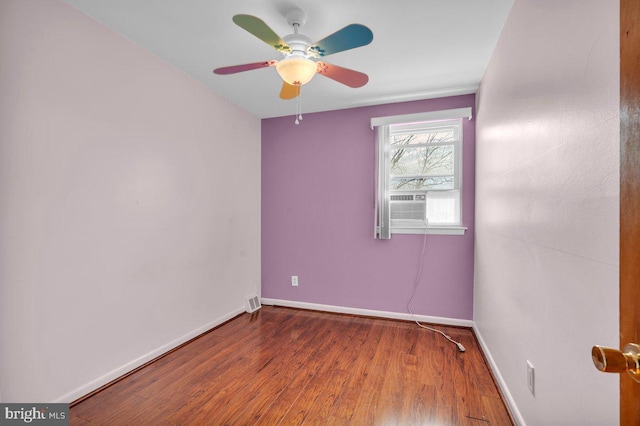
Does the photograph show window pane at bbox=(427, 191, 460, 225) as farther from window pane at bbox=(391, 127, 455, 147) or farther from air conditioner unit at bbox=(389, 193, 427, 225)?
window pane at bbox=(391, 127, 455, 147)

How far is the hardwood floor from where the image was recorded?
1670 mm

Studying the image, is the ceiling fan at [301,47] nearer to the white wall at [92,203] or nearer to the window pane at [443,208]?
the white wall at [92,203]

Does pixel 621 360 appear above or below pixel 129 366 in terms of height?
above

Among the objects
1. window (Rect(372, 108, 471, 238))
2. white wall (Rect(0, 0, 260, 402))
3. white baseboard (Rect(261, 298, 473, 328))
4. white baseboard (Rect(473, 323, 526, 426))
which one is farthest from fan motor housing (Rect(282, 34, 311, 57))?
white baseboard (Rect(261, 298, 473, 328))

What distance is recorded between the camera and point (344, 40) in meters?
1.52

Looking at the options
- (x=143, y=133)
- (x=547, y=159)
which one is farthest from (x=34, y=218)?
(x=547, y=159)

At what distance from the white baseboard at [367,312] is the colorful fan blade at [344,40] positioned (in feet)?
8.64

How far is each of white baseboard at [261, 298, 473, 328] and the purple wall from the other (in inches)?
1.9

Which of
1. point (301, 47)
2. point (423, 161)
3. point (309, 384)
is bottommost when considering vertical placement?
point (309, 384)

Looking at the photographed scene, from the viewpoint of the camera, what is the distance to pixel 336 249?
11.2 feet

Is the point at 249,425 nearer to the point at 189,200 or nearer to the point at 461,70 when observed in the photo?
the point at 189,200

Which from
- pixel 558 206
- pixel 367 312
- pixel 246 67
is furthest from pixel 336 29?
pixel 367 312

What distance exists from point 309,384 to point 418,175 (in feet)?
7.53

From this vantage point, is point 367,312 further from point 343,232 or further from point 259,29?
point 259,29
